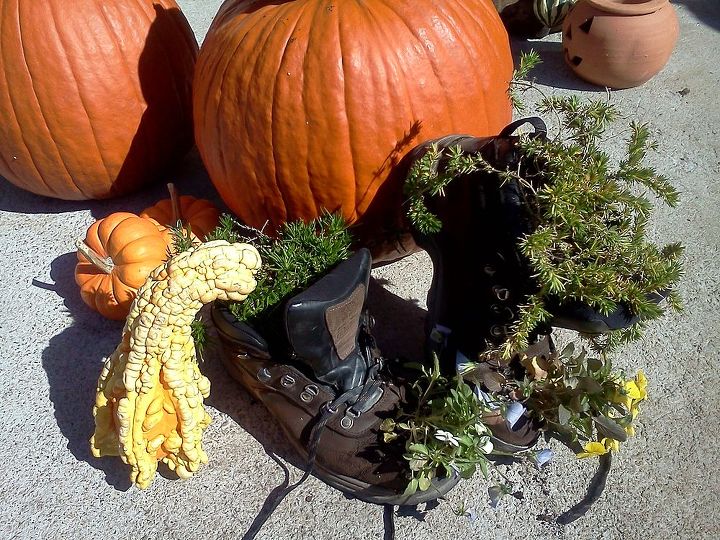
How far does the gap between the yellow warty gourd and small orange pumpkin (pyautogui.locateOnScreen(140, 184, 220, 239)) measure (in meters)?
0.63

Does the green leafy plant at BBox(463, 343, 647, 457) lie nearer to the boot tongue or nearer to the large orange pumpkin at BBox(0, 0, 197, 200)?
the boot tongue

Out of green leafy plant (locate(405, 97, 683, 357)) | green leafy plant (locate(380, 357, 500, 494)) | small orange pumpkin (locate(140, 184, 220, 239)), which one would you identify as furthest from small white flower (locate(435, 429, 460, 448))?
small orange pumpkin (locate(140, 184, 220, 239))

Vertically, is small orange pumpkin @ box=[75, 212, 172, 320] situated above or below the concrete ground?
above

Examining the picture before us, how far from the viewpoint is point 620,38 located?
2629mm

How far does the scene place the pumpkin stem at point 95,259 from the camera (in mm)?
1811

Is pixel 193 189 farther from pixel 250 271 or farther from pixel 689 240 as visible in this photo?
pixel 689 240

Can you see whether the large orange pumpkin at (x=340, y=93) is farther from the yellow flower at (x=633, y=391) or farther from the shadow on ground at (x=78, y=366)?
the yellow flower at (x=633, y=391)

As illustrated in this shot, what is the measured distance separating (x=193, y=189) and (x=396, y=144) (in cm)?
101

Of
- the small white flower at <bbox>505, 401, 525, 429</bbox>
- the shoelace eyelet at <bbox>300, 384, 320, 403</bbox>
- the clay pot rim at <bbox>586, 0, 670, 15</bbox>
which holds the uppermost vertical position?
the clay pot rim at <bbox>586, 0, 670, 15</bbox>

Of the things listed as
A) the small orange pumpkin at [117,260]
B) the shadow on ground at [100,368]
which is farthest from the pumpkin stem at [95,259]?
the shadow on ground at [100,368]

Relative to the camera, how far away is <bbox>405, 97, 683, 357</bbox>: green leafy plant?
1.25 metres

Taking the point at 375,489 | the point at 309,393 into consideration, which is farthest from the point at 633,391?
the point at 309,393

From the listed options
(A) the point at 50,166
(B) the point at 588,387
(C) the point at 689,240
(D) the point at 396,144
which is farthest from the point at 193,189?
(C) the point at 689,240

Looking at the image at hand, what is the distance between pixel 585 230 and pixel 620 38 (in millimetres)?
1727
